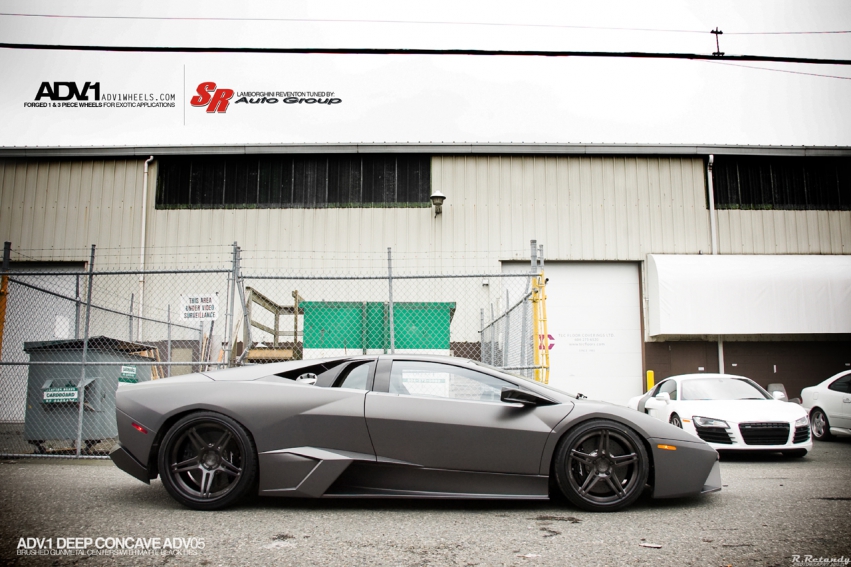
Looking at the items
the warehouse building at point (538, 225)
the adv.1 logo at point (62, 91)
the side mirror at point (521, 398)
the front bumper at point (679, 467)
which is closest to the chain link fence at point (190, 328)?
the side mirror at point (521, 398)

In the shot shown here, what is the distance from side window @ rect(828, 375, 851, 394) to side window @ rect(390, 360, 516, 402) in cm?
842

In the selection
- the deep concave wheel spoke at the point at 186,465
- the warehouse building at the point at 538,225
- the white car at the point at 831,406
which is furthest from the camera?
the warehouse building at the point at 538,225

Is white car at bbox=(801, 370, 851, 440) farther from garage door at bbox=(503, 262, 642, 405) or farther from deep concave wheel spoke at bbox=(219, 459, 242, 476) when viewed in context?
deep concave wheel spoke at bbox=(219, 459, 242, 476)

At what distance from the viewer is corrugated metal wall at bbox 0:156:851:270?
15531 millimetres

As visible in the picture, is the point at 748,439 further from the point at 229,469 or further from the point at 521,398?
the point at 229,469

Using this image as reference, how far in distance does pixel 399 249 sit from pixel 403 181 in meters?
1.78

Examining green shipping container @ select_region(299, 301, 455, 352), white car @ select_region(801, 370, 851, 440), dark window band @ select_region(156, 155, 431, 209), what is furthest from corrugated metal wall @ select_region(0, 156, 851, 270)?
green shipping container @ select_region(299, 301, 455, 352)

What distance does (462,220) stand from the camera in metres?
15.7

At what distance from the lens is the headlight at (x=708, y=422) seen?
26.0 feet

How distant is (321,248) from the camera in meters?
15.5

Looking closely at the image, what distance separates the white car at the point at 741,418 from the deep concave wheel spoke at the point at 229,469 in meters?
6.05

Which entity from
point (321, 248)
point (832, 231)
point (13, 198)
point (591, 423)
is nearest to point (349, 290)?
point (321, 248)

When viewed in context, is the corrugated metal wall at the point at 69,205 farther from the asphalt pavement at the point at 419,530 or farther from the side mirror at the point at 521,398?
the side mirror at the point at 521,398

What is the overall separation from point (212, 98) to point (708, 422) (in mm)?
13666
